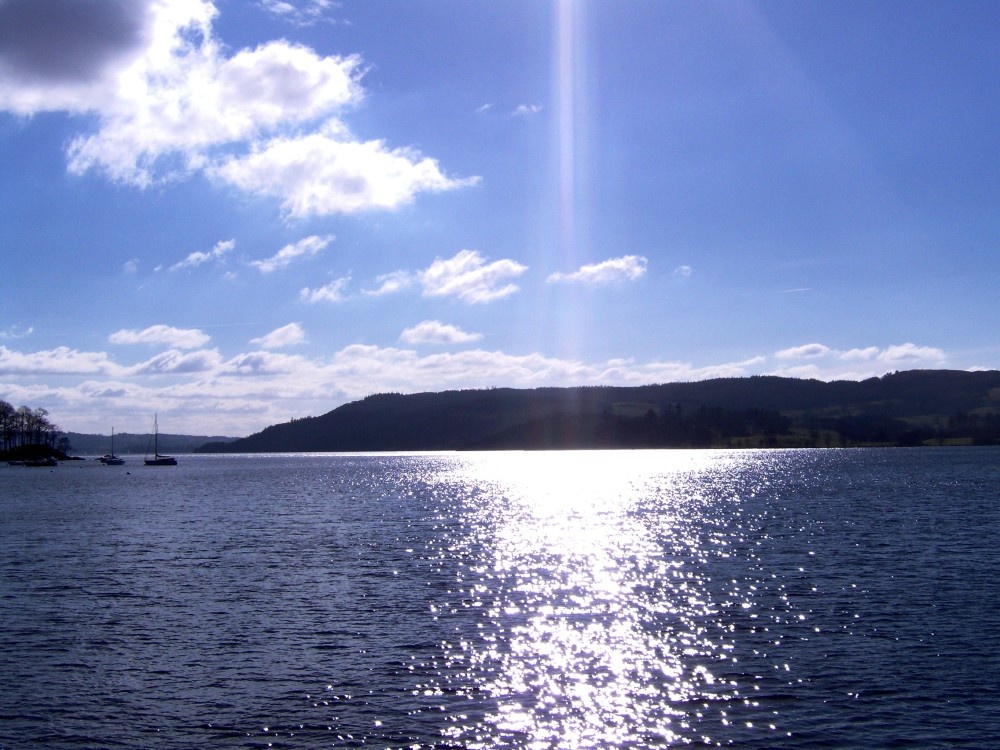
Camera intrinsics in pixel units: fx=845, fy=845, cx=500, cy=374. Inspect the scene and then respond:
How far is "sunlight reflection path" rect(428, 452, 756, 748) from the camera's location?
2692 cm

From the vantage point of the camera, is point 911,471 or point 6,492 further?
point 911,471

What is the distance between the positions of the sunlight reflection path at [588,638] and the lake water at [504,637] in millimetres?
142

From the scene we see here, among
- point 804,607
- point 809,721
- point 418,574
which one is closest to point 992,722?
point 809,721

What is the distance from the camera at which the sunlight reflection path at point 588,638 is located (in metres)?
26.9

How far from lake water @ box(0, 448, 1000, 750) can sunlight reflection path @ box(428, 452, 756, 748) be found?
0.14m

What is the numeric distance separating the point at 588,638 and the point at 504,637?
12.1ft

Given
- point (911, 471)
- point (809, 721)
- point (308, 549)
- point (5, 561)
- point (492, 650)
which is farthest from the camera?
point (911, 471)

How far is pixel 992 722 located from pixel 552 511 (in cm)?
8150

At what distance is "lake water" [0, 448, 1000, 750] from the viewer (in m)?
26.8

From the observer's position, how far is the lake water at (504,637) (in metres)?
26.8

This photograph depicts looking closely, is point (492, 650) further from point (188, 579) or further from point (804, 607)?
point (188, 579)

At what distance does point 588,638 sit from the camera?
122ft

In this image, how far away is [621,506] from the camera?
372 feet

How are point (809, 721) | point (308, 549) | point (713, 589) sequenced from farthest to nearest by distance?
point (308, 549) < point (713, 589) < point (809, 721)
